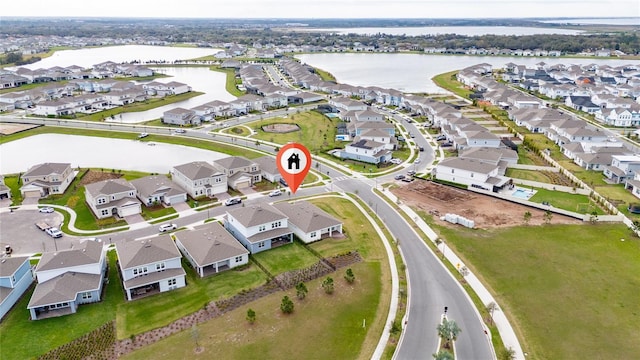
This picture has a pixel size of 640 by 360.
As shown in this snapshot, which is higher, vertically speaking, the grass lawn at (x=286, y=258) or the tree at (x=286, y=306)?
the tree at (x=286, y=306)

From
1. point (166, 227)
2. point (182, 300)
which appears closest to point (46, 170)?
point (166, 227)

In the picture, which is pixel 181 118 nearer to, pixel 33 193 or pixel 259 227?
pixel 33 193

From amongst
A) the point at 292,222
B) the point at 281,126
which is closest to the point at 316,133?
the point at 281,126

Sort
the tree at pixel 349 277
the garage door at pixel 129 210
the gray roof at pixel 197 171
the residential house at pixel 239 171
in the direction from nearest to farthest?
the tree at pixel 349 277 < the garage door at pixel 129 210 < the gray roof at pixel 197 171 < the residential house at pixel 239 171

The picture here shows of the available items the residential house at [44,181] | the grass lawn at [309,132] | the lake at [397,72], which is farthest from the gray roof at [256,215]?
the lake at [397,72]

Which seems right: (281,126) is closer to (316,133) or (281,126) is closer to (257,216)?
(316,133)

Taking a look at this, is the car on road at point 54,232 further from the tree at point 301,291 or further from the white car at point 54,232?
the tree at point 301,291
